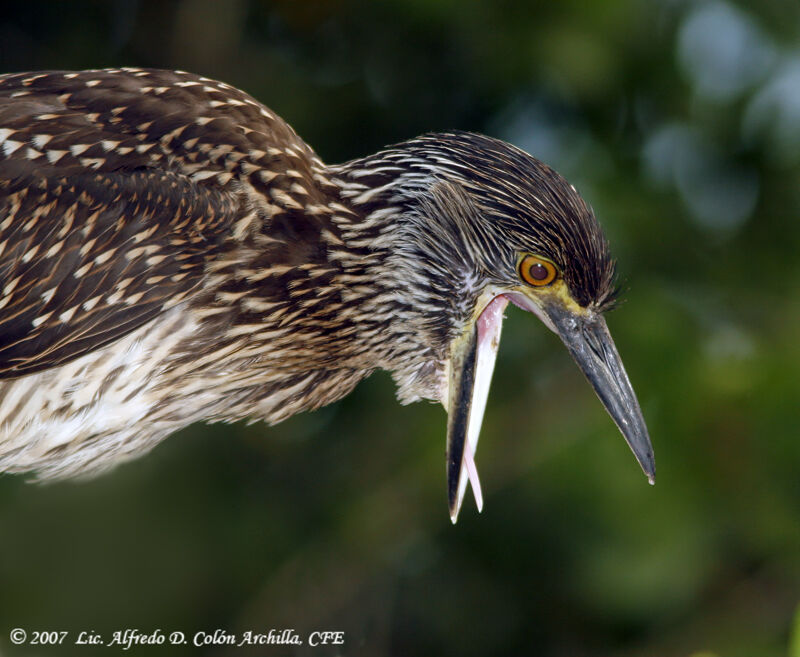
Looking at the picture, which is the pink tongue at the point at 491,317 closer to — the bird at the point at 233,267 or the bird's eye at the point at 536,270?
the bird at the point at 233,267

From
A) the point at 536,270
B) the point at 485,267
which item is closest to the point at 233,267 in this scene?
the point at 485,267

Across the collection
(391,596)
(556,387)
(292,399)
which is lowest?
(391,596)

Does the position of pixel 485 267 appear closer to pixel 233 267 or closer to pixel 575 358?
pixel 575 358

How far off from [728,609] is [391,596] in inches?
68.9

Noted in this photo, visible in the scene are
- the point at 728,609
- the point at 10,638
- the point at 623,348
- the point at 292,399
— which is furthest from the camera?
the point at 728,609

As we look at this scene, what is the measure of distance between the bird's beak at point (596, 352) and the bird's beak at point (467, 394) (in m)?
0.18

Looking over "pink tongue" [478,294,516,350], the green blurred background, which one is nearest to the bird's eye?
"pink tongue" [478,294,516,350]

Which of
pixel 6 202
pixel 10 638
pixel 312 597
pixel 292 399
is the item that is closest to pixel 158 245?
pixel 6 202

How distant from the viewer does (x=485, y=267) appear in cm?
344

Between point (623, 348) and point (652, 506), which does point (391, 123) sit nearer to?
point (623, 348)

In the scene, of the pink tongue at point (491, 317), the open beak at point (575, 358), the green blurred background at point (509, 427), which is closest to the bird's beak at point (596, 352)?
the open beak at point (575, 358)

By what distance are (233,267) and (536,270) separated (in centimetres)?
93

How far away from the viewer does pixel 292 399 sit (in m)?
3.76

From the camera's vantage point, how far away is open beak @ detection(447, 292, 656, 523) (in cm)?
337
